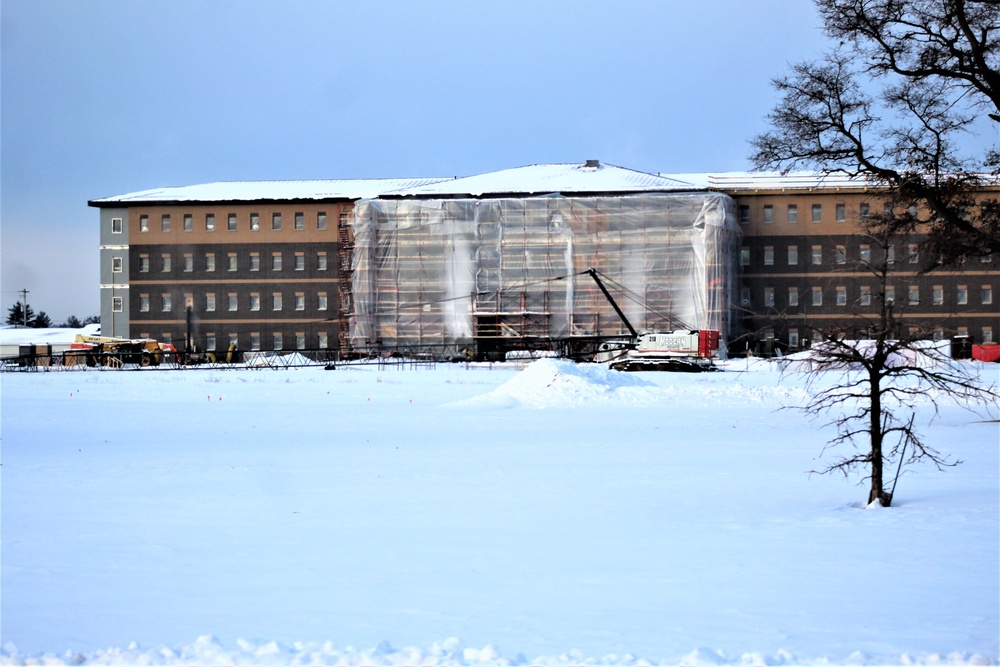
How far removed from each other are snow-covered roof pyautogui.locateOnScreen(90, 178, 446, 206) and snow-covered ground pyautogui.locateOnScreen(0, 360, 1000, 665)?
6409cm

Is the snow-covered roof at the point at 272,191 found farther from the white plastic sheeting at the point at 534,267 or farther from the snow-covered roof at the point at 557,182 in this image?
the white plastic sheeting at the point at 534,267

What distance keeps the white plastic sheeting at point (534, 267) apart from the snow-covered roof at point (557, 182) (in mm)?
2032

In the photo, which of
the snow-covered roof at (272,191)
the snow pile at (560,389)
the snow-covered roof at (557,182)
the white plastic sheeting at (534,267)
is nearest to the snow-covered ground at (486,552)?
the snow pile at (560,389)

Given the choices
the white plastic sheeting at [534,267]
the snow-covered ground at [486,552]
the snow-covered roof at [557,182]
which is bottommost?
the snow-covered ground at [486,552]

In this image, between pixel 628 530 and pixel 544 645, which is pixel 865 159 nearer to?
pixel 628 530

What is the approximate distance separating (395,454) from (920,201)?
1331 centimetres

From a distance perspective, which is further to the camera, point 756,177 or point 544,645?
point 756,177

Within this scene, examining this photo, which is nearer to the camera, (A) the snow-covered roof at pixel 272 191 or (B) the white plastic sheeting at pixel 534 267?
(B) the white plastic sheeting at pixel 534 267

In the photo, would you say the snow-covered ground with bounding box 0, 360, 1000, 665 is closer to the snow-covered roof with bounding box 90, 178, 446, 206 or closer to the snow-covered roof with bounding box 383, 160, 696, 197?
the snow-covered roof with bounding box 383, 160, 696, 197

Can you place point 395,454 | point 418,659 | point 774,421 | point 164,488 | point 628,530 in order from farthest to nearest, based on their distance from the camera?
point 774,421 → point 395,454 → point 164,488 → point 628,530 → point 418,659

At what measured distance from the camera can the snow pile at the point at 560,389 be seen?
2689 centimetres

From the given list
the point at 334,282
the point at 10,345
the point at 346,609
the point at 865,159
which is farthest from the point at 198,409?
the point at 10,345

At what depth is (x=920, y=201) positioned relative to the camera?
72.1ft

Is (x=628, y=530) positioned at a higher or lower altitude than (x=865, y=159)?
lower
